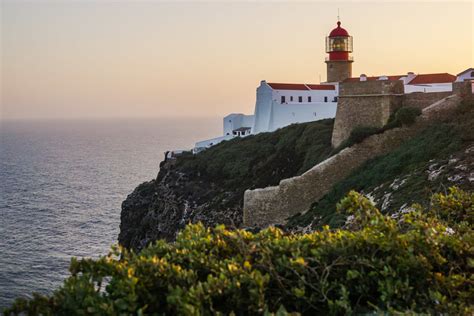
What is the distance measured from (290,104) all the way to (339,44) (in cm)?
786

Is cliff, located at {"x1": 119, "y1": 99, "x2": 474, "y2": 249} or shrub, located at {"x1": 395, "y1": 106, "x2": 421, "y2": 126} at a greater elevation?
shrub, located at {"x1": 395, "y1": 106, "x2": 421, "y2": 126}

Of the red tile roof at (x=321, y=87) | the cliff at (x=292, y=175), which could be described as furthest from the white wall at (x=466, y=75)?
the cliff at (x=292, y=175)

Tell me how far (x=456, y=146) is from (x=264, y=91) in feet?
87.5

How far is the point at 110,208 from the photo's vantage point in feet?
157

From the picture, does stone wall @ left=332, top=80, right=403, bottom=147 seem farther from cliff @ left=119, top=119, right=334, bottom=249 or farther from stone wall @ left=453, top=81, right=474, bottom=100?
stone wall @ left=453, top=81, right=474, bottom=100

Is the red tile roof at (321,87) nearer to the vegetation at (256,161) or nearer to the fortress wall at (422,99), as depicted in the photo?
the vegetation at (256,161)

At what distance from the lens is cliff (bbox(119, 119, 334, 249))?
3070 cm

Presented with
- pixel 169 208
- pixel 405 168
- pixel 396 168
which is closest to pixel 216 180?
pixel 169 208

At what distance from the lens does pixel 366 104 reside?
27297 mm

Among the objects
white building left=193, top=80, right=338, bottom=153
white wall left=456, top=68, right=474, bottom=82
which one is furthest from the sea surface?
white wall left=456, top=68, right=474, bottom=82

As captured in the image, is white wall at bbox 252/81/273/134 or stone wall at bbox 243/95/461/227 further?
white wall at bbox 252/81/273/134

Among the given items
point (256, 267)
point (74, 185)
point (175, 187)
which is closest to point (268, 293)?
point (256, 267)

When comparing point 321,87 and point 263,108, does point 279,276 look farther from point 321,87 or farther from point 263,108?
point 321,87

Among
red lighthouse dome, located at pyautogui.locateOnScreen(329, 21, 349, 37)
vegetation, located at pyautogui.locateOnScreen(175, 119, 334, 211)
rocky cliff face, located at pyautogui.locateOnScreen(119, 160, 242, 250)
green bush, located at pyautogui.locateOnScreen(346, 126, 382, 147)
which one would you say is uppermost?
red lighthouse dome, located at pyautogui.locateOnScreen(329, 21, 349, 37)
